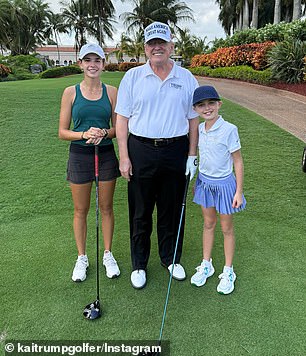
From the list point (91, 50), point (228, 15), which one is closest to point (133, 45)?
point (228, 15)

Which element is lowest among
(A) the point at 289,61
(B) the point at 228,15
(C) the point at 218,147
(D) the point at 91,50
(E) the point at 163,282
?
(E) the point at 163,282

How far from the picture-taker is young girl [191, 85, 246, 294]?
101 inches

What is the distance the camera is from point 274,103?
36.6 feet

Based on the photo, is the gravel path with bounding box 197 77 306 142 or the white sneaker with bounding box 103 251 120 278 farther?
the gravel path with bounding box 197 77 306 142

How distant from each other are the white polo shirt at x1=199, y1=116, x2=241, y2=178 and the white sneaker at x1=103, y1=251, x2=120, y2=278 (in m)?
1.15

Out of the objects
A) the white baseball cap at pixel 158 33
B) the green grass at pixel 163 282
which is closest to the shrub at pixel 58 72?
the green grass at pixel 163 282

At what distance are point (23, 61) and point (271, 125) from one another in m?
30.6

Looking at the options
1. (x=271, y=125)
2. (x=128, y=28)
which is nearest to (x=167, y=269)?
(x=271, y=125)

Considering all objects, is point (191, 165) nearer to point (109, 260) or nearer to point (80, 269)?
point (109, 260)

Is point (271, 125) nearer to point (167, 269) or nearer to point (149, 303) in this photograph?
point (167, 269)

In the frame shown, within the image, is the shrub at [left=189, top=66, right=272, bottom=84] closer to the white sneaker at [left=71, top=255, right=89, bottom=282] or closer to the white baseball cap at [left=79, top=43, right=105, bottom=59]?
the white baseball cap at [left=79, top=43, right=105, bottom=59]

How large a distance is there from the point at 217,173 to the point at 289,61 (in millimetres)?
11754

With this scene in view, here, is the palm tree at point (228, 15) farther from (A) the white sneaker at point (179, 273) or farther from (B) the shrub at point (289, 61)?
(A) the white sneaker at point (179, 273)

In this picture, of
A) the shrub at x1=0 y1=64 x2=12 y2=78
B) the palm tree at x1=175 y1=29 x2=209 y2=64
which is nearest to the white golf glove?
the shrub at x1=0 y1=64 x2=12 y2=78
